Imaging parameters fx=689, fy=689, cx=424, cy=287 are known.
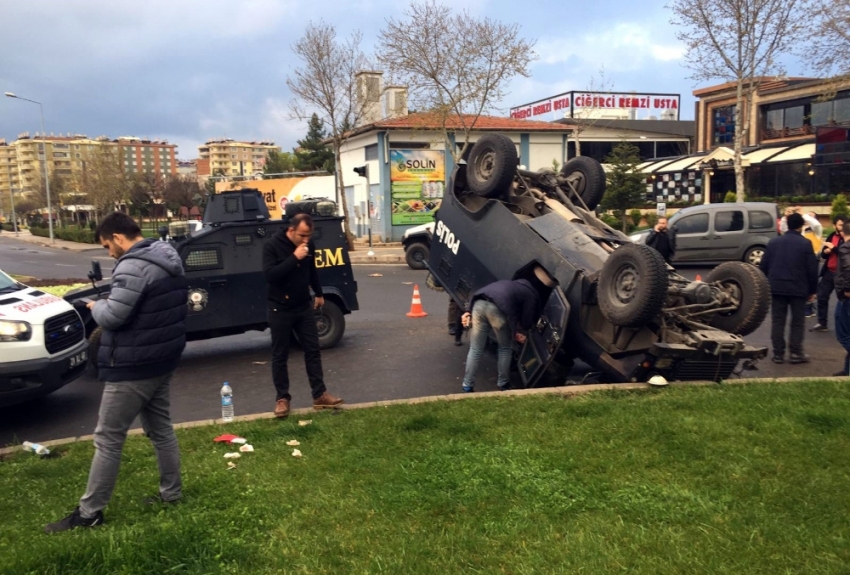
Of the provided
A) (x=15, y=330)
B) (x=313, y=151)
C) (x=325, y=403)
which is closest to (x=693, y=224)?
(x=325, y=403)

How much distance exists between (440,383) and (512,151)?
2.71 metres

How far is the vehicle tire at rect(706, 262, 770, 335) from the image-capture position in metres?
6.64

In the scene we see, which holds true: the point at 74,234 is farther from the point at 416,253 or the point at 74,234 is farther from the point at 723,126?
the point at 723,126

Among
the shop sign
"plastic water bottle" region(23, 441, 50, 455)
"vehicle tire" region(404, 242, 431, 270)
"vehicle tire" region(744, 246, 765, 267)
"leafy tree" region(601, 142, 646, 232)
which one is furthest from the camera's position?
the shop sign

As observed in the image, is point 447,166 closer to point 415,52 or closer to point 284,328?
point 415,52

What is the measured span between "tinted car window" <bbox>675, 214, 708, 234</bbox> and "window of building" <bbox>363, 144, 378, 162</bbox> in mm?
16740

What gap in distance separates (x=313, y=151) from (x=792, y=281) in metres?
57.4

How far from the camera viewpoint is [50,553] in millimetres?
3379

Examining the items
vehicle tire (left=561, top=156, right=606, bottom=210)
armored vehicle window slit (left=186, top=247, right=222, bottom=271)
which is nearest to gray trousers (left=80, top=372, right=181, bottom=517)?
armored vehicle window slit (left=186, top=247, right=222, bottom=271)

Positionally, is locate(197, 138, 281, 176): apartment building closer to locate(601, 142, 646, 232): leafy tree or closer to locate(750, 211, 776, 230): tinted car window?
locate(601, 142, 646, 232): leafy tree

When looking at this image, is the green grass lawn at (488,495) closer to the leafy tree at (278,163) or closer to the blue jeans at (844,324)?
the blue jeans at (844,324)

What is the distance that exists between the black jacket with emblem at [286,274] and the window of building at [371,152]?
2555 centimetres

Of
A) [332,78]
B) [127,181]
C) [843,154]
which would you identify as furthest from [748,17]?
[127,181]

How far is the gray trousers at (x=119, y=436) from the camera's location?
3.83 meters
